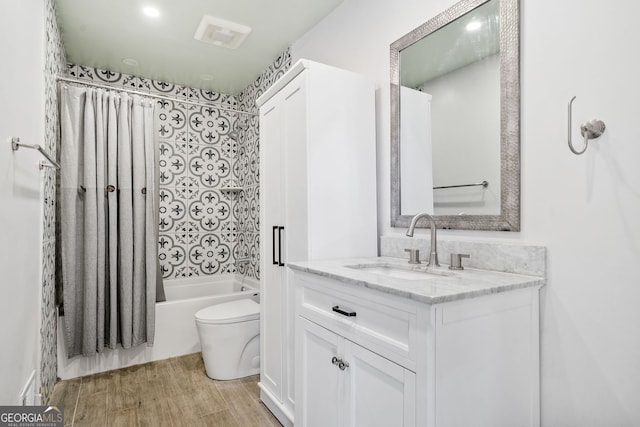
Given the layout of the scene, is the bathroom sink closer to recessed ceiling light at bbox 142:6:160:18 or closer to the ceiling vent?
the ceiling vent

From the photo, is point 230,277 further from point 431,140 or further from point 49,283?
point 431,140

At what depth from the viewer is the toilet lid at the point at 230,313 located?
7.68 ft

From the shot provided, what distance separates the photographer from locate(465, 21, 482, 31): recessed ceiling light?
56.8 inches

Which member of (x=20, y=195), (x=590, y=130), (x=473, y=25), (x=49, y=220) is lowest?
(x=49, y=220)

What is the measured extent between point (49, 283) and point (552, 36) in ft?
9.30

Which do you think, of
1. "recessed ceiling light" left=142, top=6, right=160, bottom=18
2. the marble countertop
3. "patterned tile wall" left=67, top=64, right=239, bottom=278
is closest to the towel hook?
the marble countertop

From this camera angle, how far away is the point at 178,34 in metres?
2.56

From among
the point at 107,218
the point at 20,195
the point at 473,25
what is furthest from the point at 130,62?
the point at 473,25

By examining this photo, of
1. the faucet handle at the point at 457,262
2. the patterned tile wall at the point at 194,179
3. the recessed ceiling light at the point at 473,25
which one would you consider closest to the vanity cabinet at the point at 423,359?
the faucet handle at the point at 457,262

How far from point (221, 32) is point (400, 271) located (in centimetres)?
213

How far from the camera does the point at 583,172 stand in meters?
1.12

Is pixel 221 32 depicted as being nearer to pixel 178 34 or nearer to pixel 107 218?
pixel 178 34

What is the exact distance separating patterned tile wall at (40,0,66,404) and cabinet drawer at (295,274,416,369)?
58.4 inches

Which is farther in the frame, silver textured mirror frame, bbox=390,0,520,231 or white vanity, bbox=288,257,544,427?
silver textured mirror frame, bbox=390,0,520,231
